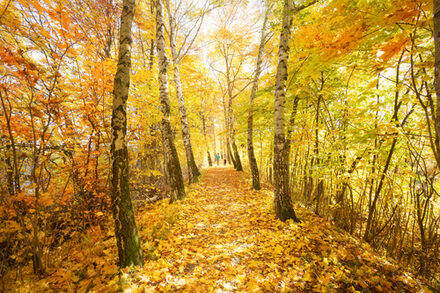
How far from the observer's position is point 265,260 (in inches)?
131

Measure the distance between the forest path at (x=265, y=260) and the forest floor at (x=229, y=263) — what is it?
0.02 metres

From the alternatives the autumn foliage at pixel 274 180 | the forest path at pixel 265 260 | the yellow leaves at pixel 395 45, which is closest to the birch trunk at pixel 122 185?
the autumn foliage at pixel 274 180

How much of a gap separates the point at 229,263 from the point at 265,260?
0.74 meters

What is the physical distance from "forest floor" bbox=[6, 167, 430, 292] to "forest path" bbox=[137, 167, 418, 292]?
0.05ft

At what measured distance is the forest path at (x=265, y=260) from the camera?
274 cm

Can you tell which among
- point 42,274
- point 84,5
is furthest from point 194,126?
point 42,274

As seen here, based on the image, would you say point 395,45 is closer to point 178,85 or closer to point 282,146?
point 282,146

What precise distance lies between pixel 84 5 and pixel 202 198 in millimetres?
10652

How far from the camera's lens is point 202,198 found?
7297 millimetres

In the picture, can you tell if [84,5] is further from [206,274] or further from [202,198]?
[206,274]

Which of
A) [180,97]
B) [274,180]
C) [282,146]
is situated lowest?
[274,180]

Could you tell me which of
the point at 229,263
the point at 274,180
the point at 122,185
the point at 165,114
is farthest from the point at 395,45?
the point at 165,114

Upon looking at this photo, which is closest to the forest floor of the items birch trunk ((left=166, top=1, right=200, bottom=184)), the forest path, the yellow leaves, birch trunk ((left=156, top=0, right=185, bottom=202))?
the forest path

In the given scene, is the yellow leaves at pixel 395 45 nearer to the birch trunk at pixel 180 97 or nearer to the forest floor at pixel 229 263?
the forest floor at pixel 229 263
